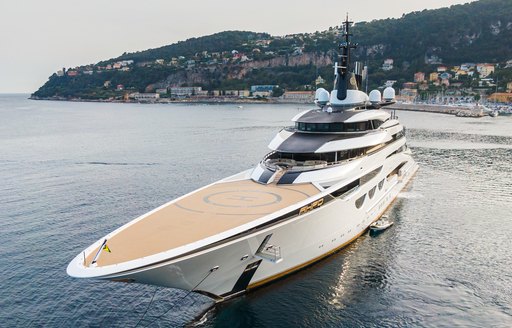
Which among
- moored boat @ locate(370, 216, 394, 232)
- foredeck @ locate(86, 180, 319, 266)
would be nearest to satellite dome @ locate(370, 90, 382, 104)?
moored boat @ locate(370, 216, 394, 232)

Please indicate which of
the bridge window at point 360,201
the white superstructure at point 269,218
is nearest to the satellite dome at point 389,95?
the white superstructure at point 269,218

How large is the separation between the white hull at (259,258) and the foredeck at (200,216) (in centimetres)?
86

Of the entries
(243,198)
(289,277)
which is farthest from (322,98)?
(289,277)

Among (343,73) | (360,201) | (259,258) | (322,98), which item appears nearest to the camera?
(259,258)

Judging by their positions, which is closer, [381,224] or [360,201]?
[360,201]

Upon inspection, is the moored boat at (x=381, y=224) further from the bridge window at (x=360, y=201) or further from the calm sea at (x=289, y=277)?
the bridge window at (x=360, y=201)

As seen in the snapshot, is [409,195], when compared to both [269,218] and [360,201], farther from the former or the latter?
[269,218]

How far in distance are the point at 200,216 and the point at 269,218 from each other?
3642 mm

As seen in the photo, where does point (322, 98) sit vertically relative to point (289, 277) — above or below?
above

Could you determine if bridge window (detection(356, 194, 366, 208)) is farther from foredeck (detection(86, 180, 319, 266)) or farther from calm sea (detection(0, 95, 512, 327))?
foredeck (detection(86, 180, 319, 266))

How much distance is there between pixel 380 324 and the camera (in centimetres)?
1834

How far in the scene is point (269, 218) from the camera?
18984 millimetres

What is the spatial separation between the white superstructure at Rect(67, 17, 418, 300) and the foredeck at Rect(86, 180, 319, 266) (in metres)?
0.05

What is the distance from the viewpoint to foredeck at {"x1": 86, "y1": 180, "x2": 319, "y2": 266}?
17050 millimetres
